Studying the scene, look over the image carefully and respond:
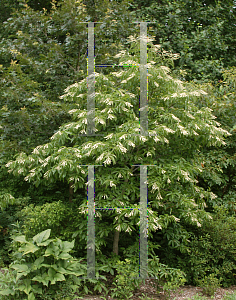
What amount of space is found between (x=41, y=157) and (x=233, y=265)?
3.26m

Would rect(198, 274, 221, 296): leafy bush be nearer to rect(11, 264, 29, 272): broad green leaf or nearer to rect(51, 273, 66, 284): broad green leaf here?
rect(51, 273, 66, 284): broad green leaf

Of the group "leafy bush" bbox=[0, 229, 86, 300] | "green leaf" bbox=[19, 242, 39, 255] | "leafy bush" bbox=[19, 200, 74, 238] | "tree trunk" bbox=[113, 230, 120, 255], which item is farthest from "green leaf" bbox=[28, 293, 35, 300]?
"tree trunk" bbox=[113, 230, 120, 255]

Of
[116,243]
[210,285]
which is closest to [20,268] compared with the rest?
[116,243]

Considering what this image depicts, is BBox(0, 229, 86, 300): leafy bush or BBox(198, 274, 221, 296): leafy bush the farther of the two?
BBox(198, 274, 221, 296): leafy bush

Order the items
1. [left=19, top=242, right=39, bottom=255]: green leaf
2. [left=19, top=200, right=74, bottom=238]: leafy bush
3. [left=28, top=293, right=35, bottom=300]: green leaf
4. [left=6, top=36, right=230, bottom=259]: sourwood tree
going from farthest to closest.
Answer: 1. [left=19, top=200, right=74, bottom=238]: leafy bush
2. [left=6, top=36, right=230, bottom=259]: sourwood tree
3. [left=19, top=242, right=39, bottom=255]: green leaf
4. [left=28, top=293, right=35, bottom=300]: green leaf

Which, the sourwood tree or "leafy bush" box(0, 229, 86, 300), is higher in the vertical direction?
the sourwood tree

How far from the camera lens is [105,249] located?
411 cm

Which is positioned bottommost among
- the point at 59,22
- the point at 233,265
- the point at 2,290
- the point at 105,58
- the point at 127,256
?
the point at 233,265

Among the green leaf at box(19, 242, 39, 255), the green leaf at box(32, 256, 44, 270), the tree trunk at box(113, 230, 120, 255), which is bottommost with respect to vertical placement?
the tree trunk at box(113, 230, 120, 255)

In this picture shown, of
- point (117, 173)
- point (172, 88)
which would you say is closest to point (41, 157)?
point (117, 173)

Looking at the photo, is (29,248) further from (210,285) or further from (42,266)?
(210,285)

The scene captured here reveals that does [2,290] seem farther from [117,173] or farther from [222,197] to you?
[222,197]

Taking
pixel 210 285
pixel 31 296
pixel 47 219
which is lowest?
pixel 210 285

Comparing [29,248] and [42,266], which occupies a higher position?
[29,248]
